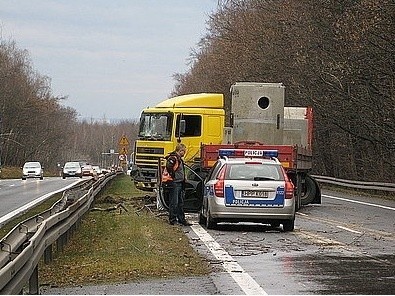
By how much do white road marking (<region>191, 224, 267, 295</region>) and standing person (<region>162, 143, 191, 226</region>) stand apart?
228 centimetres

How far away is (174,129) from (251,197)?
1306 cm

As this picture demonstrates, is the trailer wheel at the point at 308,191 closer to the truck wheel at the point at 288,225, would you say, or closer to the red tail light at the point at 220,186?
the truck wheel at the point at 288,225

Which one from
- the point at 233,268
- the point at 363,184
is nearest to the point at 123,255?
the point at 233,268

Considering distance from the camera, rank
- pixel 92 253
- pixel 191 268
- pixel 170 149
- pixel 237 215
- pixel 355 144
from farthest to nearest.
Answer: pixel 355 144, pixel 170 149, pixel 237 215, pixel 92 253, pixel 191 268

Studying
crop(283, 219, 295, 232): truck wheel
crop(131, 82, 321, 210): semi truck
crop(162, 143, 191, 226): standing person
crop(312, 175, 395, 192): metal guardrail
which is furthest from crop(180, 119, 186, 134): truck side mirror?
crop(283, 219, 295, 232): truck wheel

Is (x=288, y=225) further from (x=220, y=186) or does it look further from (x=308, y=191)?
(x=308, y=191)

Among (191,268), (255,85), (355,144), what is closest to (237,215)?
(191,268)

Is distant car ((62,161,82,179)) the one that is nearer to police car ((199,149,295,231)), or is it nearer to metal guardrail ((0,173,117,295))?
police car ((199,149,295,231))

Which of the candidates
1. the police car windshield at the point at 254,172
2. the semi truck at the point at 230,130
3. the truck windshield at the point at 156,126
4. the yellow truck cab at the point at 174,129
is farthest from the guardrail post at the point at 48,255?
the truck windshield at the point at 156,126

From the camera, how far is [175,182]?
66.3 feet

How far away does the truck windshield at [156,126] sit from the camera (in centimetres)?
3159

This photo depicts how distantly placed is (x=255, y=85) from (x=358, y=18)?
8.14 metres

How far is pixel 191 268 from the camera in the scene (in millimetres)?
12164

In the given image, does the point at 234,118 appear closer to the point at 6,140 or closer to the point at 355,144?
the point at 355,144
